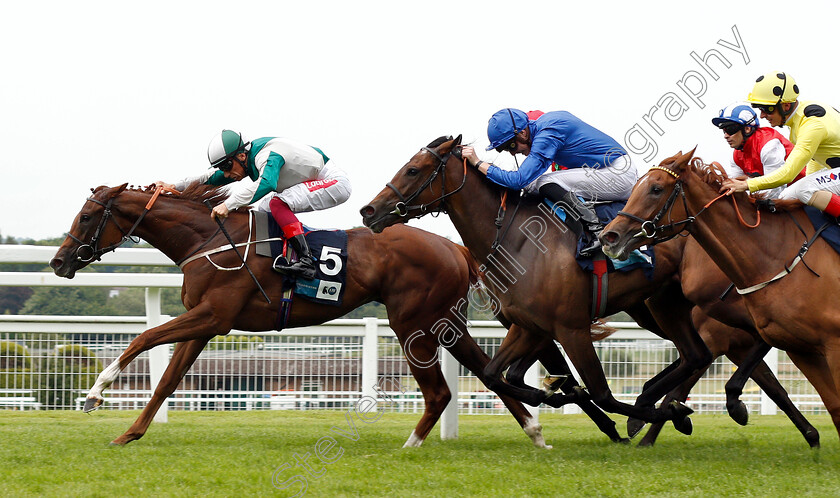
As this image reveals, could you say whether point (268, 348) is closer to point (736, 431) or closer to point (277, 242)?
point (277, 242)

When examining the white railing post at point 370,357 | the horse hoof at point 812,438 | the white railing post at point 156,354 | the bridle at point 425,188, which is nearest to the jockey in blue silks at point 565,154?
the bridle at point 425,188

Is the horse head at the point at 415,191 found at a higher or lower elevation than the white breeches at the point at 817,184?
lower

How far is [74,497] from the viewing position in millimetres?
4117

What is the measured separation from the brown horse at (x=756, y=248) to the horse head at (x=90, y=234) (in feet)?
11.6

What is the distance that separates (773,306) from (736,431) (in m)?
2.73

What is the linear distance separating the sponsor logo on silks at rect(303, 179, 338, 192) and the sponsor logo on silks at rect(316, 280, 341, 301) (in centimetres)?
74

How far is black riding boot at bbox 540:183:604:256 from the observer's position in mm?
5441

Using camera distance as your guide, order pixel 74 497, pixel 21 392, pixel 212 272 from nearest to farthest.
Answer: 1. pixel 74 497
2. pixel 212 272
3. pixel 21 392

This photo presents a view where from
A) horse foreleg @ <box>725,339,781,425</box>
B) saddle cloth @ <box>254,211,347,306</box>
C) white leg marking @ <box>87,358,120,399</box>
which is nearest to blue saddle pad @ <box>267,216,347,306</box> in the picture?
saddle cloth @ <box>254,211,347,306</box>

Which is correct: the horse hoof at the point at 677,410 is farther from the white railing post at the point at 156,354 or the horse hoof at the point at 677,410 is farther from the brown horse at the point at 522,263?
the white railing post at the point at 156,354

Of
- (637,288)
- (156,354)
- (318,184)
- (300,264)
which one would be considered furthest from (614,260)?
(156,354)

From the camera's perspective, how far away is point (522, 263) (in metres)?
5.55

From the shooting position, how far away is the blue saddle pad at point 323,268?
20.9 ft

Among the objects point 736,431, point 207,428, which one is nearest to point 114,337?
point 207,428
